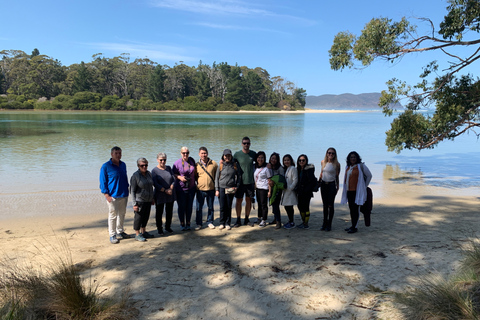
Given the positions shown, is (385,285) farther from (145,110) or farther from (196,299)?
(145,110)

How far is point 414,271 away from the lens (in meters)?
4.39

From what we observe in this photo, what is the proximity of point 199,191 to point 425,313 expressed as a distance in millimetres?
4186

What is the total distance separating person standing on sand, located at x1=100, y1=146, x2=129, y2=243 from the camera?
17.7ft

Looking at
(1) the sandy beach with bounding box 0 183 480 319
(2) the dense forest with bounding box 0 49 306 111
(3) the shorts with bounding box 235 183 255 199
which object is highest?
(2) the dense forest with bounding box 0 49 306 111

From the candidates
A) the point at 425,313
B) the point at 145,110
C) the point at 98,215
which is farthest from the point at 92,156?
the point at 145,110

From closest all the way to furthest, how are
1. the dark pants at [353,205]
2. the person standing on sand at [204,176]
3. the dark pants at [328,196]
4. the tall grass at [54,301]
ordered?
the tall grass at [54,301] < the dark pants at [353,205] < the dark pants at [328,196] < the person standing on sand at [204,176]

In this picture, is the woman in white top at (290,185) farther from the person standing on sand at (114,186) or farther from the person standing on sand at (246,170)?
the person standing on sand at (114,186)

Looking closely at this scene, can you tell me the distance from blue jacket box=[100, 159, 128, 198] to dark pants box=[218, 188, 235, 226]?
1772 mm

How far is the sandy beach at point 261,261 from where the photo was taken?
3674 mm

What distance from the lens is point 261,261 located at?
16.0ft

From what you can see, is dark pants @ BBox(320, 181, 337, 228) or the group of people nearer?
the group of people

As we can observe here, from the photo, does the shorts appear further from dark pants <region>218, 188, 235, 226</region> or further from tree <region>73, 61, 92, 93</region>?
tree <region>73, 61, 92, 93</region>

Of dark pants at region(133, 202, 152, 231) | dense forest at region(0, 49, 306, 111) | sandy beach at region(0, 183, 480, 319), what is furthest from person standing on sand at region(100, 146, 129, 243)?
dense forest at region(0, 49, 306, 111)

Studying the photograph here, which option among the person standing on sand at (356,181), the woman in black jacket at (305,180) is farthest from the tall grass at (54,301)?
the person standing on sand at (356,181)
